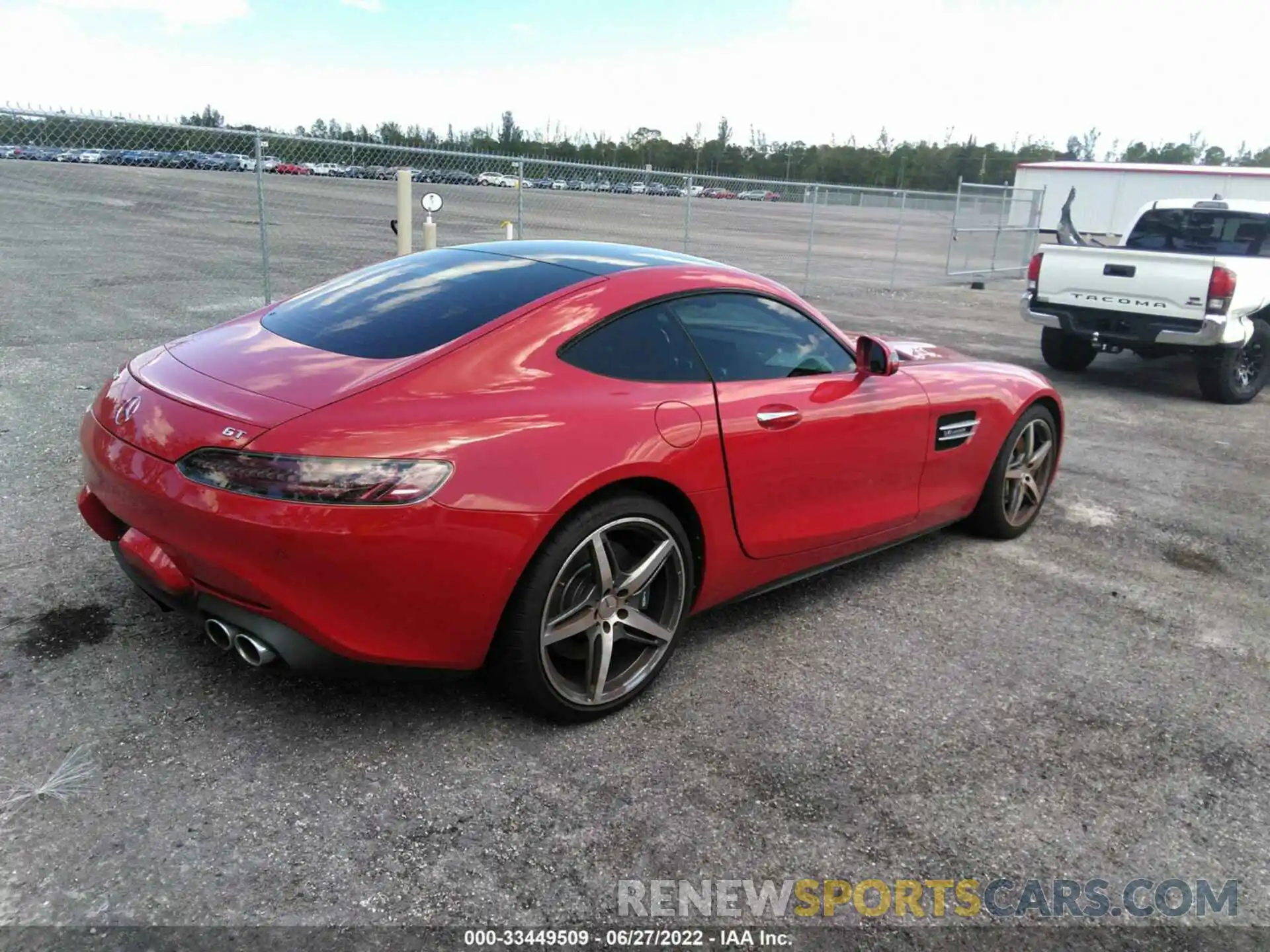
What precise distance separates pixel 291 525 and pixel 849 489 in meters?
2.20

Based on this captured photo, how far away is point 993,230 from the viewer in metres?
19.7

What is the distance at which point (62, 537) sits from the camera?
418 cm

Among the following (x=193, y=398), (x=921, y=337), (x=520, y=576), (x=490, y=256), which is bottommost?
(x=921, y=337)

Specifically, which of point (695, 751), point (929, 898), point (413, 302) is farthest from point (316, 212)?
point (929, 898)

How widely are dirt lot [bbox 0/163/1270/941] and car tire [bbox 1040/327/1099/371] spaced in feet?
18.0

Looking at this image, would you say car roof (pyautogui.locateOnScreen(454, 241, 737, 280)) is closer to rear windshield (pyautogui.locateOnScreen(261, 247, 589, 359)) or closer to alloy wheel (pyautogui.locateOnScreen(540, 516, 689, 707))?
rear windshield (pyautogui.locateOnScreen(261, 247, 589, 359))

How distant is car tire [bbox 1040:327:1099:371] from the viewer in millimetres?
10273

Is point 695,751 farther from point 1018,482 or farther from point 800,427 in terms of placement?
point 1018,482

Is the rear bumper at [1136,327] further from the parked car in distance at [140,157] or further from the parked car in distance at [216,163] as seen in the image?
the parked car in distance at [140,157]

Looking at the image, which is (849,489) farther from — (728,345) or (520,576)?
(520,576)

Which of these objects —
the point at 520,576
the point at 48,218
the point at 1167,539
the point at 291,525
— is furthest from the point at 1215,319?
the point at 48,218

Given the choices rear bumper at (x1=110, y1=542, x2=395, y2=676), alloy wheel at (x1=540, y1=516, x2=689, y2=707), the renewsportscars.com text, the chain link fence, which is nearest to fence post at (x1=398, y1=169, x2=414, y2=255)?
the chain link fence

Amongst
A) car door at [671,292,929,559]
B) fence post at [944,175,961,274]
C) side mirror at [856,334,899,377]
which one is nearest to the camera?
car door at [671,292,929,559]

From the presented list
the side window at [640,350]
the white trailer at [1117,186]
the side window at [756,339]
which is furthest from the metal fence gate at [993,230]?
the side window at [640,350]
